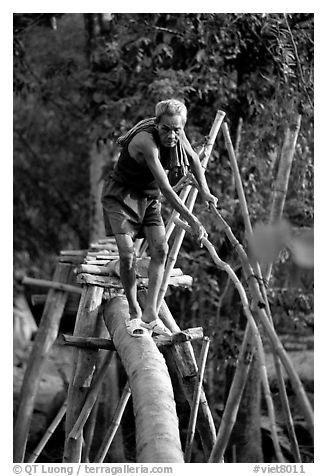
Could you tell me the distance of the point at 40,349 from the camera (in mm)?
7258

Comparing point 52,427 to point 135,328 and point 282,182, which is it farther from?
point 282,182

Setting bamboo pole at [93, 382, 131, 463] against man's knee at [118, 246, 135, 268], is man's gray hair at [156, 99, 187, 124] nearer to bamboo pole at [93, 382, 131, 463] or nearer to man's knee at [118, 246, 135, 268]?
man's knee at [118, 246, 135, 268]

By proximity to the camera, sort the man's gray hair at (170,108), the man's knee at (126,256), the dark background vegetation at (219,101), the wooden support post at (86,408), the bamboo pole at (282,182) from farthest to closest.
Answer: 1. the dark background vegetation at (219,101)
2. the wooden support post at (86,408)
3. the man's knee at (126,256)
4. the man's gray hair at (170,108)
5. the bamboo pole at (282,182)

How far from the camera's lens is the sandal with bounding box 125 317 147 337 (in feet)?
13.6

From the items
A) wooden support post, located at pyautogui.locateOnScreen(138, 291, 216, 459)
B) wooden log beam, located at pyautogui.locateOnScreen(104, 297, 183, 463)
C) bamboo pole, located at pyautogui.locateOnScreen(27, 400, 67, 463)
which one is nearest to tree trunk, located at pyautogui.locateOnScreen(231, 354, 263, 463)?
bamboo pole, located at pyautogui.locateOnScreen(27, 400, 67, 463)

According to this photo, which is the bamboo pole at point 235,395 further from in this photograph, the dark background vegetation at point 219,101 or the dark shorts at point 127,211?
the dark background vegetation at point 219,101

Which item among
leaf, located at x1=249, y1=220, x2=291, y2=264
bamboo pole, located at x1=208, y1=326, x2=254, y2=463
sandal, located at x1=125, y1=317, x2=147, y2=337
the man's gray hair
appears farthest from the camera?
sandal, located at x1=125, y1=317, x2=147, y2=337

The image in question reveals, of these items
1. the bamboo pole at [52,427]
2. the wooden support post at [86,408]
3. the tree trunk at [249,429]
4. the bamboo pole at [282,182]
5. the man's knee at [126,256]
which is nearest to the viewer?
the bamboo pole at [282,182]

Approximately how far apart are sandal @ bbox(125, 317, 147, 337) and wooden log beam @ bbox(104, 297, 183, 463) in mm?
24

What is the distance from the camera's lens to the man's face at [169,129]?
13.4 feet

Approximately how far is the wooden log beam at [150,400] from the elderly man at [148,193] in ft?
0.45

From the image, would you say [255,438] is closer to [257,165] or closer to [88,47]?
[257,165]

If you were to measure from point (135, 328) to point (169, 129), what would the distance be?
950 mm

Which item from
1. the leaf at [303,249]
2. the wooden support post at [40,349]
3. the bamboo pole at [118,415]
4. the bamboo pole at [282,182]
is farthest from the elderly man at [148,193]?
the wooden support post at [40,349]
